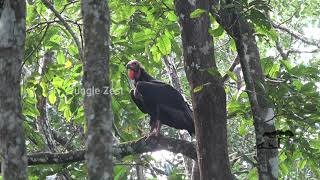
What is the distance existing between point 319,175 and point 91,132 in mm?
3738

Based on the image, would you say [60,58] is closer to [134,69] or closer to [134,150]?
[134,69]

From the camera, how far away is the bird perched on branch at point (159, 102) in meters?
6.98

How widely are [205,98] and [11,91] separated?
5.94 ft

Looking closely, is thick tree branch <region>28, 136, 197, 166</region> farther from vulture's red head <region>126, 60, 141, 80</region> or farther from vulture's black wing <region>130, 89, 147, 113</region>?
vulture's red head <region>126, 60, 141, 80</region>

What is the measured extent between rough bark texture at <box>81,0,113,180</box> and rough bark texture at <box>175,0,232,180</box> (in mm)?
→ 1150

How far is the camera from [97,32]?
371 cm

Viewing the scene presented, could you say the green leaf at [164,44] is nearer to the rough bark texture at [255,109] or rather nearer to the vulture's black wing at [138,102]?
the vulture's black wing at [138,102]

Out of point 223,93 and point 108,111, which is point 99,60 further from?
point 223,93

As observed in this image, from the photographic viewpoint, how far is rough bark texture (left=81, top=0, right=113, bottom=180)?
3443 millimetres

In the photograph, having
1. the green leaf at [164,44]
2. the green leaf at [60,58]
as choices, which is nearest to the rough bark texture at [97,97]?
the green leaf at [164,44]

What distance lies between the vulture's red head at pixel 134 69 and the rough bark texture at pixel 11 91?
314cm

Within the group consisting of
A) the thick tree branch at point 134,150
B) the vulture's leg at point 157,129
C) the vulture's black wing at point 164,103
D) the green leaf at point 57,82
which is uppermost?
the green leaf at point 57,82

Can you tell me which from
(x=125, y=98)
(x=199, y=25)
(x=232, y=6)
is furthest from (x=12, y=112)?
(x=125, y=98)

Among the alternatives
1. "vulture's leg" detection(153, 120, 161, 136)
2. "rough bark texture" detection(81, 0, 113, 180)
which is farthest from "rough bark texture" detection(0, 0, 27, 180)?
"vulture's leg" detection(153, 120, 161, 136)
